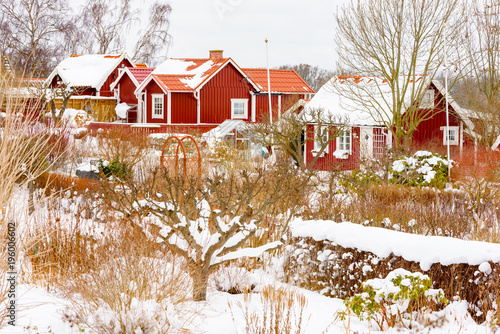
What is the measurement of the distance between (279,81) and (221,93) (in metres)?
3.40

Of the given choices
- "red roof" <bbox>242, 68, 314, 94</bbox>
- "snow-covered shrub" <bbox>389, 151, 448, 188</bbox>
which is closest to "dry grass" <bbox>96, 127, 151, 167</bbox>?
"snow-covered shrub" <bbox>389, 151, 448, 188</bbox>

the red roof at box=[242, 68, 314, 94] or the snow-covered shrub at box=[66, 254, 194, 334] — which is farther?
the red roof at box=[242, 68, 314, 94]

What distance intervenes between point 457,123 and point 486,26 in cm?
403

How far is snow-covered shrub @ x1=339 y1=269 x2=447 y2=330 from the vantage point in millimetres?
5957

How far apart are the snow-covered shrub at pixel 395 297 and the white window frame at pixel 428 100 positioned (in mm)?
17722

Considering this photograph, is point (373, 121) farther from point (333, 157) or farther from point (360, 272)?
point (360, 272)

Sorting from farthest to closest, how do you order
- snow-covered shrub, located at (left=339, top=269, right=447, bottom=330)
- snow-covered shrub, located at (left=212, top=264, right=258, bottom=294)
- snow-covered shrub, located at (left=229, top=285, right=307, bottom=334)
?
1. snow-covered shrub, located at (left=212, top=264, right=258, bottom=294)
2. snow-covered shrub, located at (left=339, top=269, right=447, bottom=330)
3. snow-covered shrub, located at (left=229, top=285, right=307, bottom=334)

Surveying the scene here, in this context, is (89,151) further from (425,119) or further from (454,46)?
(454,46)

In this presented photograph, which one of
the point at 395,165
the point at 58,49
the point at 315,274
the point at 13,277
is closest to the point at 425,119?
the point at 395,165

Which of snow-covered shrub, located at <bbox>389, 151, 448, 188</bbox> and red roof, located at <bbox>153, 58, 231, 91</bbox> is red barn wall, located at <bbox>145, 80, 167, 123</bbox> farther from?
snow-covered shrub, located at <bbox>389, 151, 448, 188</bbox>

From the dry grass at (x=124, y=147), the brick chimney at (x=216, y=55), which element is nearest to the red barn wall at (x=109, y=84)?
the brick chimney at (x=216, y=55)

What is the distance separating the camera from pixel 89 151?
19.7 meters

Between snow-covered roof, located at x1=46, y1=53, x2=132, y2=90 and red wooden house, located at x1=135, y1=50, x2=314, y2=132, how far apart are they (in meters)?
7.39

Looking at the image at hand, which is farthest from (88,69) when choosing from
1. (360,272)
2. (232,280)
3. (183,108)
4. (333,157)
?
(360,272)
